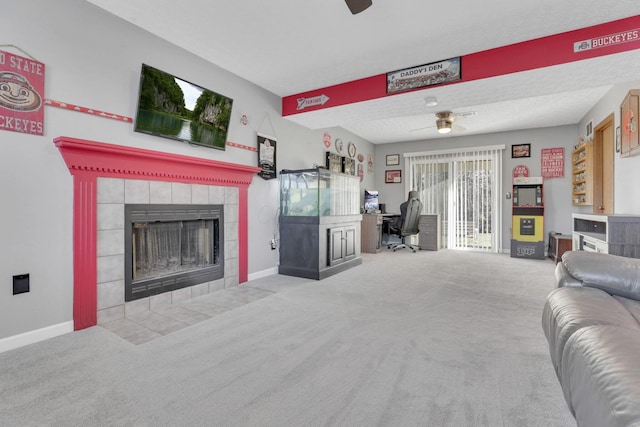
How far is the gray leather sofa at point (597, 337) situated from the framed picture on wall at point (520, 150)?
5.68 metres

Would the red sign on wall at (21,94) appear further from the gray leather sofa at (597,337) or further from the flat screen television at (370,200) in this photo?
the flat screen television at (370,200)

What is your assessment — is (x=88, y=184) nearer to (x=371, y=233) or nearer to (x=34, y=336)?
(x=34, y=336)

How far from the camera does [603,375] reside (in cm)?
81

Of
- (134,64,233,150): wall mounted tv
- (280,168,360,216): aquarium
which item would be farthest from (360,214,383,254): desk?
(134,64,233,150): wall mounted tv

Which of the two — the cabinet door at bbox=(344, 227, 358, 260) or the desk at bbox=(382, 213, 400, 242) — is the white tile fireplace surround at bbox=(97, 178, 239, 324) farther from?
the desk at bbox=(382, 213, 400, 242)

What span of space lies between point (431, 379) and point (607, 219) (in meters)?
2.69

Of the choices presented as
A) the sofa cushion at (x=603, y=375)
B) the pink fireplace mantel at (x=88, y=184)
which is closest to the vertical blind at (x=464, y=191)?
the pink fireplace mantel at (x=88, y=184)

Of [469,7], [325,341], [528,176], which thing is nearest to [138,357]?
[325,341]

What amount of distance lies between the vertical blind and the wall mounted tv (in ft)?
17.6

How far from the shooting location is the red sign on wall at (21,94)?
6.88ft

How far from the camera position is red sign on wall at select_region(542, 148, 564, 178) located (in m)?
6.16

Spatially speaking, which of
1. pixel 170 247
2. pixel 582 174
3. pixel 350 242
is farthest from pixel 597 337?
pixel 582 174

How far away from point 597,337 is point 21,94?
3485 mm

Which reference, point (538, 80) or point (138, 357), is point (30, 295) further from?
point (538, 80)
